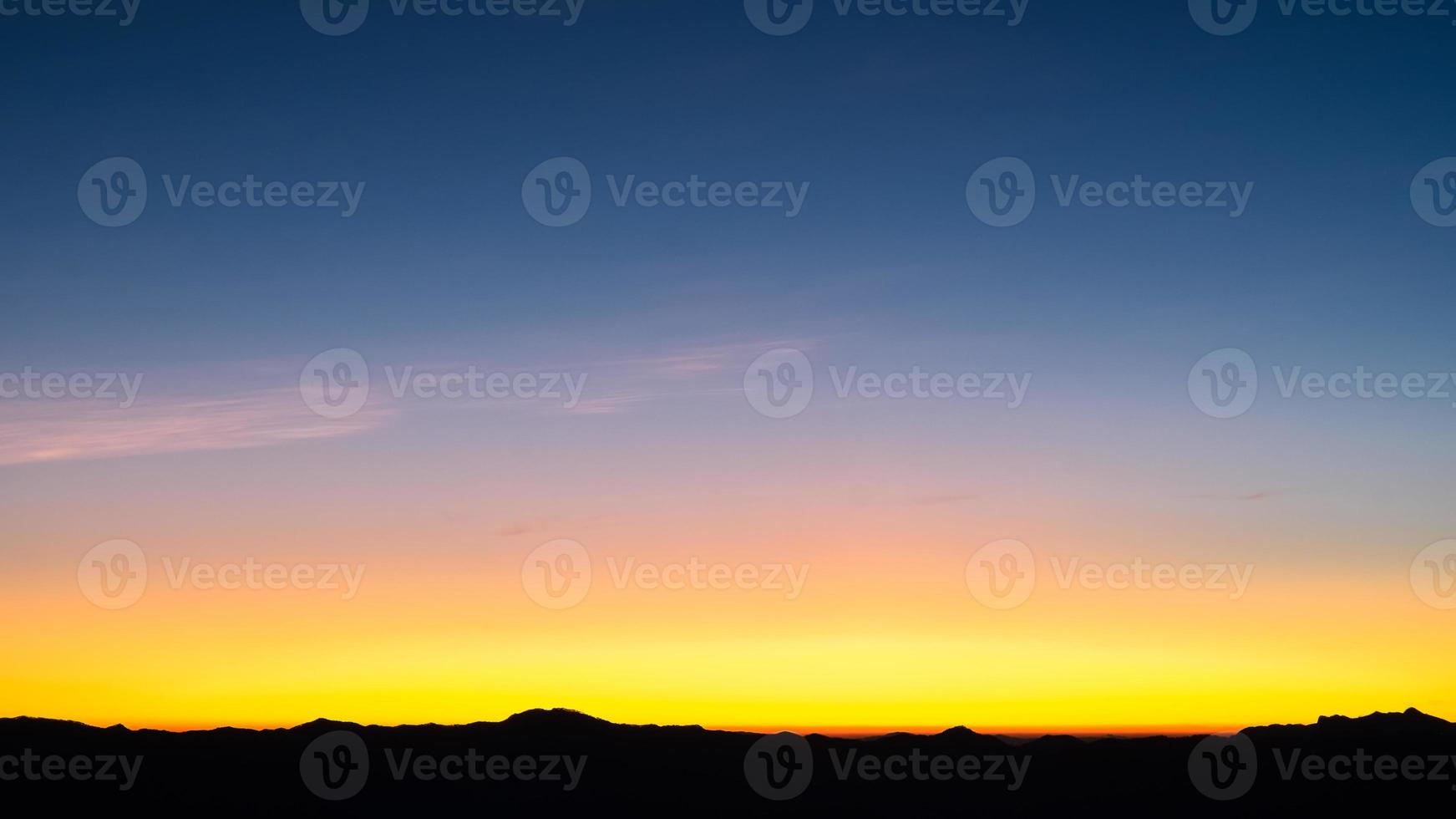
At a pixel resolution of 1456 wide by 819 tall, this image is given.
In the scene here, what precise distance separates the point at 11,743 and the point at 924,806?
A: 63.0m

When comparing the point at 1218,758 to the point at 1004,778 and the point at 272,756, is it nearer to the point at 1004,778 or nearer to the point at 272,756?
the point at 1004,778

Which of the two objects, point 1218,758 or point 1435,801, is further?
point 1218,758

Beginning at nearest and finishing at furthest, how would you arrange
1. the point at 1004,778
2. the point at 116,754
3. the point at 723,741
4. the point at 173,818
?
the point at 173,818 → the point at 116,754 → the point at 1004,778 → the point at 723,741

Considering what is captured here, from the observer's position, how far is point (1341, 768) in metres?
83.0

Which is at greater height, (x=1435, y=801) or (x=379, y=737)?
(x=379, y=737)

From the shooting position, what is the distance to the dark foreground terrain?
77.6 metres

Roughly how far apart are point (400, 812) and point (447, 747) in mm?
13942

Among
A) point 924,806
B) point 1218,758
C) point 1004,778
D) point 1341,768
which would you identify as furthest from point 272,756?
point 1341,768

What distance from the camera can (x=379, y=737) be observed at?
9062cm

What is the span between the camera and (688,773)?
86.9 m

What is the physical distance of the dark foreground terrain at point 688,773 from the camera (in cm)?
7762

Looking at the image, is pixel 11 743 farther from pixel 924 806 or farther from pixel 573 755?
pixel 924 806

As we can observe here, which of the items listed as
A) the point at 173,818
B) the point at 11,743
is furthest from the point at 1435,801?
the point at 11,743

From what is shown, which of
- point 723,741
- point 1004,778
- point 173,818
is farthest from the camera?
point 723,741
